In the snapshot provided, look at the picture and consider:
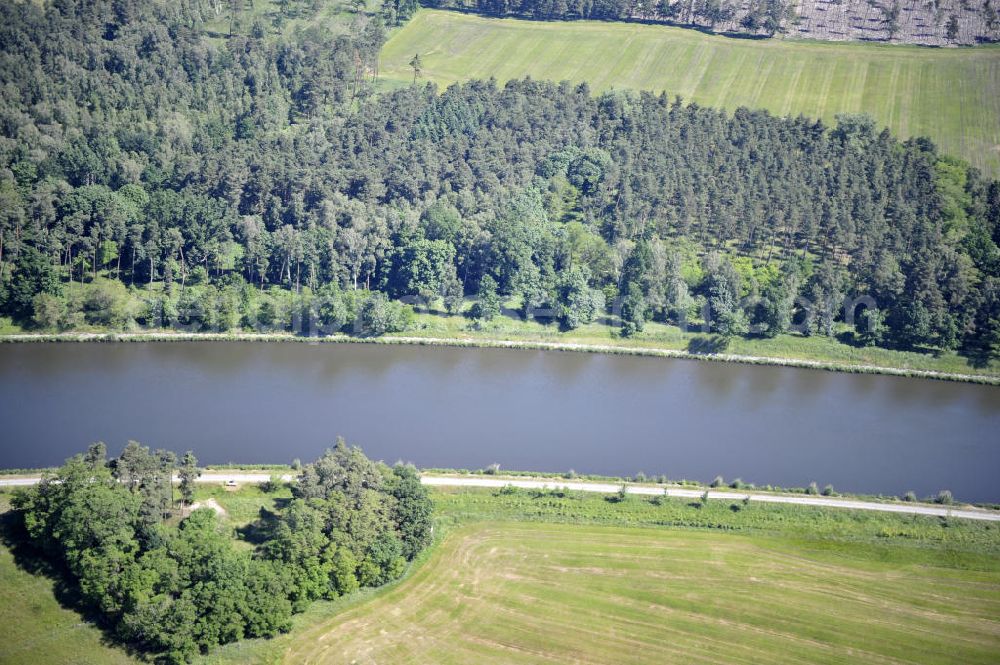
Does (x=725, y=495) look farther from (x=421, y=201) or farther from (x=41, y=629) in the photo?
(x=421, y=201)

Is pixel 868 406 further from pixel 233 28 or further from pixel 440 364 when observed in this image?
pixel 233 28

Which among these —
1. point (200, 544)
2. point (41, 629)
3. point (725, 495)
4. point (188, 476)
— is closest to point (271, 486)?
point (188, 476)

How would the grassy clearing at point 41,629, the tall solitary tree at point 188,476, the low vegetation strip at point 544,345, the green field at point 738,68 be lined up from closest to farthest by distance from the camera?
the grassy clearing at point 41,629, the tall solitary tree at point 188,476, the low vegetation strip at point 544,345, the green field at point 738,68

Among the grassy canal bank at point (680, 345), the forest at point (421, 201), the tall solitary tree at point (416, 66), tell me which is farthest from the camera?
the tall solitary tree at point (416, 66)

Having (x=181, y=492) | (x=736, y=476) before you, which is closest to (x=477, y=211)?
(x=736, y=476)

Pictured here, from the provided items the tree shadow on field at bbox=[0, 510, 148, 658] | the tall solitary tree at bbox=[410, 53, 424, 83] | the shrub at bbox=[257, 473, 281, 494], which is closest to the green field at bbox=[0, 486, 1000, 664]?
the tree shadow on field at bbox=[0, 510, 148, 658]

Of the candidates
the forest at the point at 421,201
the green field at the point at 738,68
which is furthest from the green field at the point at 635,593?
the green field at the point at 738,68

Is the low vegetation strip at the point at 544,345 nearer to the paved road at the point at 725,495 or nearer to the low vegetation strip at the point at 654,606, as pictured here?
the paved road at the point at 725,495
